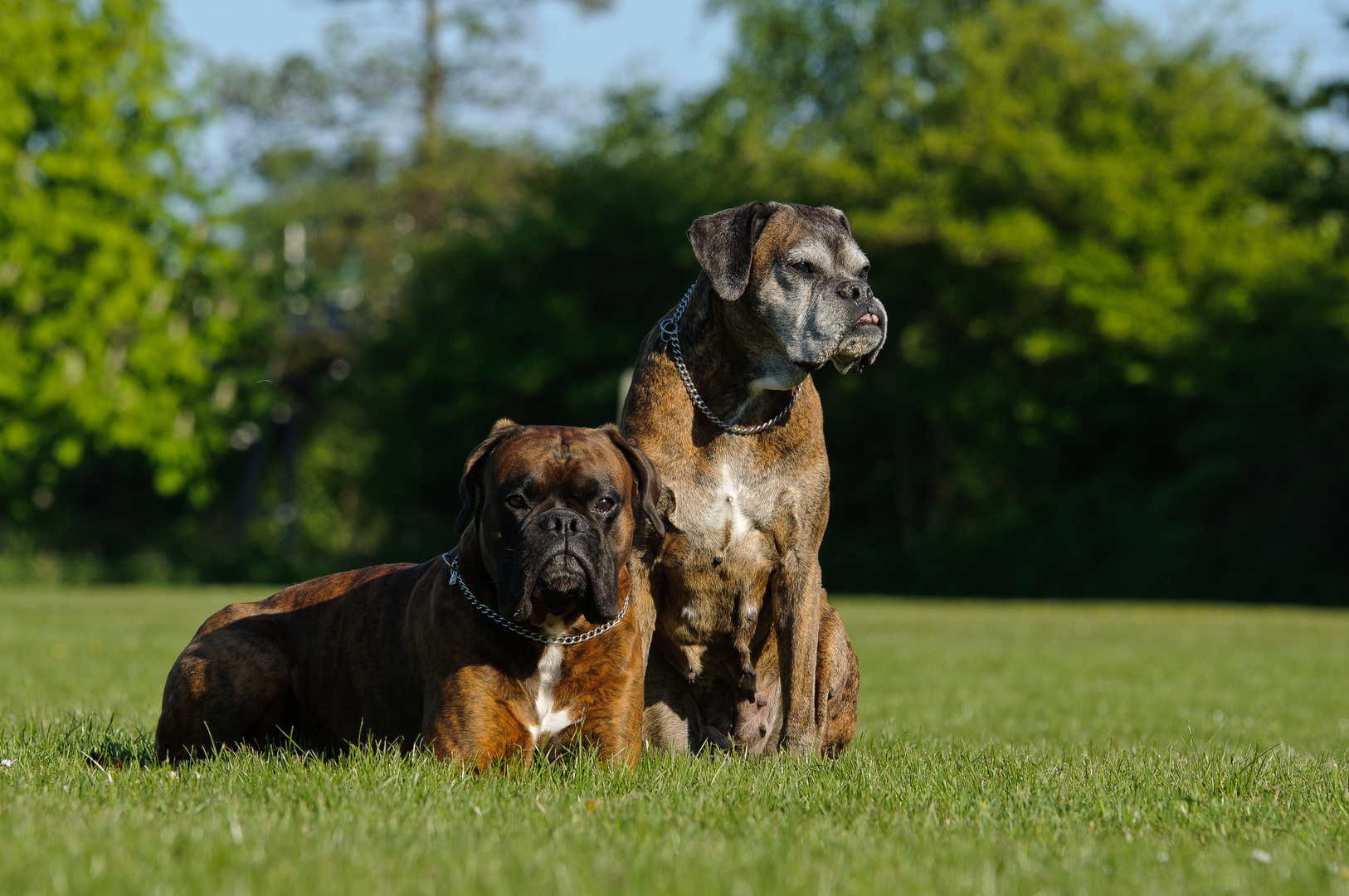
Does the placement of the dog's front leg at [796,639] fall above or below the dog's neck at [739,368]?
below

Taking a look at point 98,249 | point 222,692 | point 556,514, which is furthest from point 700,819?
point 98,249

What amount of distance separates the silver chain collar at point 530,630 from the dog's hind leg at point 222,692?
0.88 metres

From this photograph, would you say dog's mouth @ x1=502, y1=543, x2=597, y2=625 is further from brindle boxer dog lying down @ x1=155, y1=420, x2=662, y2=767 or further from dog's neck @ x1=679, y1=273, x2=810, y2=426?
dog's neck @ x1=679, y1=273, x2=810, y2=426

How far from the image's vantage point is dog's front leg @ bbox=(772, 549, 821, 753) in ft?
16.6

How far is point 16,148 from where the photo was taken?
25156mm

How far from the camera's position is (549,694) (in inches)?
181

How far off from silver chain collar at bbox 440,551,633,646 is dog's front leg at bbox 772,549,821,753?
68 cm

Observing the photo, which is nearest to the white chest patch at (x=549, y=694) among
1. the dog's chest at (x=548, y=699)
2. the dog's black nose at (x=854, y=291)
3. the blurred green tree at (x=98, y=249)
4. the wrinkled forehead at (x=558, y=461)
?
the dog's chest at (x=548, y=699)

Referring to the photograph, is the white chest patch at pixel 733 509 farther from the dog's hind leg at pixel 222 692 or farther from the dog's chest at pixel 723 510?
the dog's hind leg at pixel 222 692

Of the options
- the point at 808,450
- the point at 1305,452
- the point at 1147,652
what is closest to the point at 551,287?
the point at 1305,452

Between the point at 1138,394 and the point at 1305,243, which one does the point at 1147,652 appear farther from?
the point at 1305,243

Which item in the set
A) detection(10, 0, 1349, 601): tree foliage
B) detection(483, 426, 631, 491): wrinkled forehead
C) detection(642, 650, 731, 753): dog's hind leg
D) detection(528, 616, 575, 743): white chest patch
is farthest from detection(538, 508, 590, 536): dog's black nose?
detection(10, 0, 1349, 601): tree foliage

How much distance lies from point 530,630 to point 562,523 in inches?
15.8

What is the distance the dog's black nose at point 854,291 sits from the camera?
5094mm
